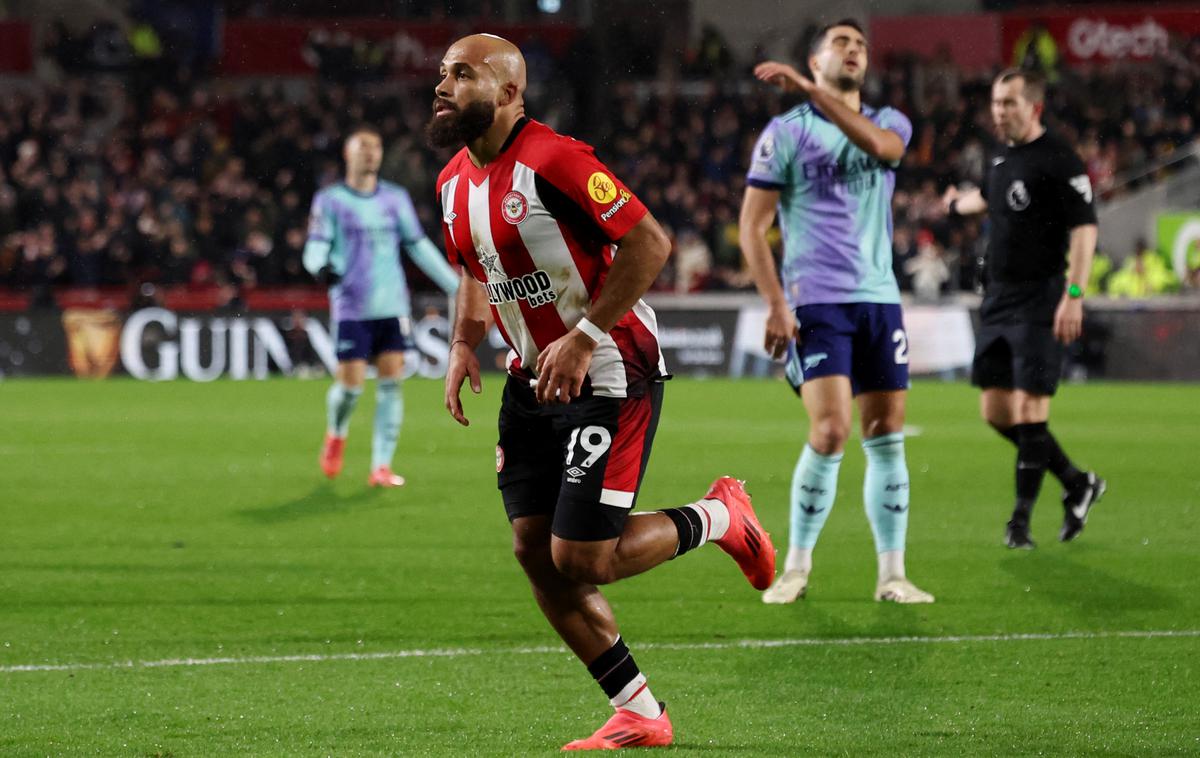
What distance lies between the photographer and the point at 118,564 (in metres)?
7.90

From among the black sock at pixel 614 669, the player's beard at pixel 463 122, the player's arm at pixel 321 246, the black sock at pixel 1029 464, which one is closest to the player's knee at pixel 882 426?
the black sock at pixel 1029 464

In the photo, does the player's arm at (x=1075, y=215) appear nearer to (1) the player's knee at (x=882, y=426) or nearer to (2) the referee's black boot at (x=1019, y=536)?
(2) the referee's black boot at (x=1019, y=536)

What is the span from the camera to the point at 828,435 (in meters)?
6.82

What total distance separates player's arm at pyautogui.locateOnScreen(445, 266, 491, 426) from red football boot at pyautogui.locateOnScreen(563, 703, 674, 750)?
106 centimetres

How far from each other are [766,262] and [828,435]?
76 cm

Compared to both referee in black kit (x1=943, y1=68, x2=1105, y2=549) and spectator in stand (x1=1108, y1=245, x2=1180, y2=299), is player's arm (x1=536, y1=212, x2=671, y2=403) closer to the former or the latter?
referee in black kit (x1=943, y1=68, x2=1105, y2=549)

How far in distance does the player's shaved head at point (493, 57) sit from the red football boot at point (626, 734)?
1.74 metres

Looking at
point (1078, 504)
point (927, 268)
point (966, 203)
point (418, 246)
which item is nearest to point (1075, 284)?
point (966, 203)

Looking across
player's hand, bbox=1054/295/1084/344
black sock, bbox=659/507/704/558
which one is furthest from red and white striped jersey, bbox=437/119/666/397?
player's hand, bbox=1054/295/1084/344

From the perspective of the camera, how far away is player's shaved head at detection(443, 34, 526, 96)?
178 inches

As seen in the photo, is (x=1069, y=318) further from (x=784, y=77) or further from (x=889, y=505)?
(x=784, y=77)

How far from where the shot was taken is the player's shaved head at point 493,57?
451 cm

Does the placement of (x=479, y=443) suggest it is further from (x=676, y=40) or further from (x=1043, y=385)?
(x=676, y=40)

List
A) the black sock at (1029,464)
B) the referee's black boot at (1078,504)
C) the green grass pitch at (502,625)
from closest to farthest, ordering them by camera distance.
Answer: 1. the green grass pitch at (502,625)
2. the black sock at (1029,464)
3. the referee's black boot at (1078,504)
